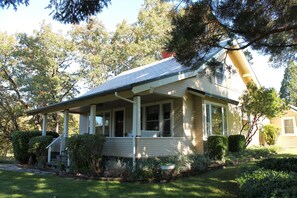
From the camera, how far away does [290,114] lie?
2084cm

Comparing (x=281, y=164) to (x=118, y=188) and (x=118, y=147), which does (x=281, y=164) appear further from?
(x=118, y=147)

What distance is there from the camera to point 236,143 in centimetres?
1407

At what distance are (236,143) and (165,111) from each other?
4196mm

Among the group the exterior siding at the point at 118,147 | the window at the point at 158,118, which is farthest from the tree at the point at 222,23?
the window at the point at 158,118

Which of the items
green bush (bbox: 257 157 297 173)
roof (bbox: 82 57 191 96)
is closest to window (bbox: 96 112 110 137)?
roof (bbox: 82 57 191 96)

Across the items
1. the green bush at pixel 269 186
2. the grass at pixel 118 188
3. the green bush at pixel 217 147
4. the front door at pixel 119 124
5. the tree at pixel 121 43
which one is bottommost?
the grass at pixel 118 188

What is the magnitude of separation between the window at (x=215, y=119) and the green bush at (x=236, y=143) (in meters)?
0.64

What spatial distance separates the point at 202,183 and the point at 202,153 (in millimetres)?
4475

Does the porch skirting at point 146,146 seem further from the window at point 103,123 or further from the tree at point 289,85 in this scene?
the tree at point 289,85

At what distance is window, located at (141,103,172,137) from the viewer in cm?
1288

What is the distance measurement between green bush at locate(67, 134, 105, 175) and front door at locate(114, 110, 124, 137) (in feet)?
15.6

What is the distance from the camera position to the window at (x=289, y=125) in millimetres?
20822

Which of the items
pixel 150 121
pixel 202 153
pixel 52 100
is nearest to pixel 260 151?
pixel 202 153

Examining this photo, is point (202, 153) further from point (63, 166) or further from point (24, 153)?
point (24, 153)
